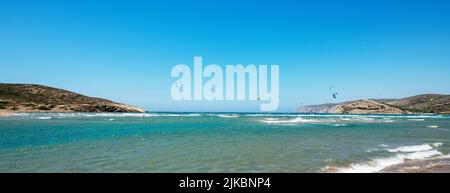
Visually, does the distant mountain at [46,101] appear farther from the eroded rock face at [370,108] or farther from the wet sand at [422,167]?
the eroded rock face at [370,108]

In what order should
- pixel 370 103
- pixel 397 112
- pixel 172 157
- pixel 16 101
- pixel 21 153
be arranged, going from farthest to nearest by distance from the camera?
pixel 370 103
pixel 397 112
pixel 16 101
pixel 21 153
pixel 172 157

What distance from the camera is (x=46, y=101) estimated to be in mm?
108500

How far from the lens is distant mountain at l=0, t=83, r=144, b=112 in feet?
319

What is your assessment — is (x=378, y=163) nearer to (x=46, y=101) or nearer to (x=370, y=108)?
(x=46, y=101)

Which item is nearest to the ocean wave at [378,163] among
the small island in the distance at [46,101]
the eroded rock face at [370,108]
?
the small island in the distance at [46,101]

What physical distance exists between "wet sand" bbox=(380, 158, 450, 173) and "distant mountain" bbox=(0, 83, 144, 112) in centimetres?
10263

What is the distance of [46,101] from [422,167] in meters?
121

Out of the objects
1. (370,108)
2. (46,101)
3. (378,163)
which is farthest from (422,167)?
(370,108)

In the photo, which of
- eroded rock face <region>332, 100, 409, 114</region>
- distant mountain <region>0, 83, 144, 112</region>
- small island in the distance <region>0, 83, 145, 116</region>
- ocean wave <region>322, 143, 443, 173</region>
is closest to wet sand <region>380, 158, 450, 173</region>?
ocean wave <region>322, 143, 443, 173</region>
